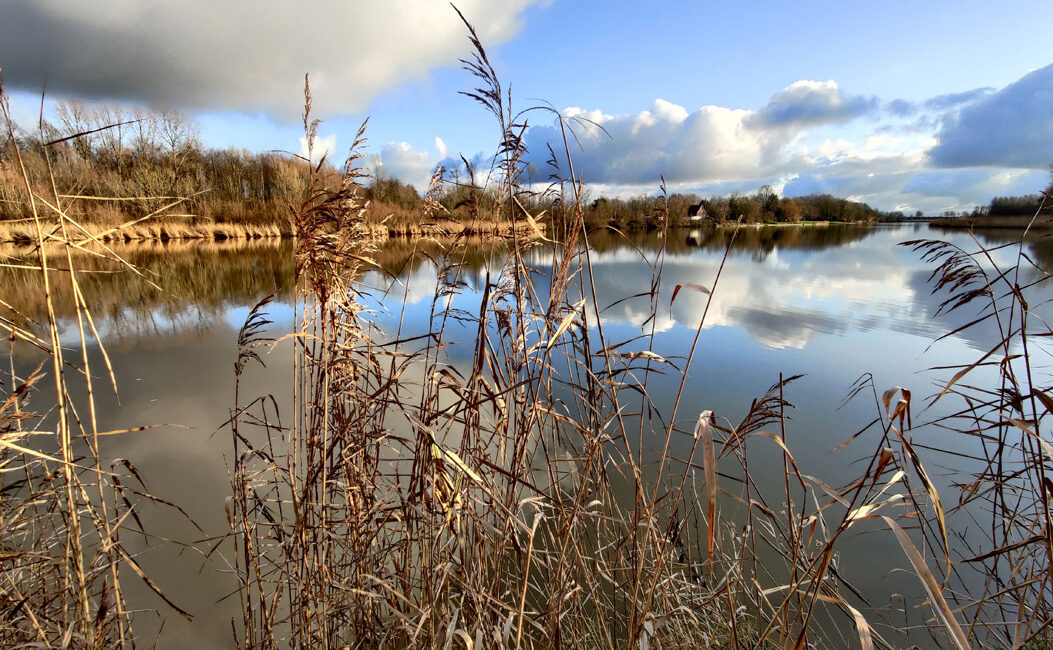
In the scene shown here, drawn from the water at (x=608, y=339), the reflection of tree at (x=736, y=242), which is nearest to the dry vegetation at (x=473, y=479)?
the water at (x=608, y=339)

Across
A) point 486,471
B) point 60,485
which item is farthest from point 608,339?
point 60,485

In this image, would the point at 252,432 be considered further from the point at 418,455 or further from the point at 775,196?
the point at 775,196

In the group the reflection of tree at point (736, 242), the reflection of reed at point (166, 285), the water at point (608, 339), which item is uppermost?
the reflection of tree at point (736, 242)

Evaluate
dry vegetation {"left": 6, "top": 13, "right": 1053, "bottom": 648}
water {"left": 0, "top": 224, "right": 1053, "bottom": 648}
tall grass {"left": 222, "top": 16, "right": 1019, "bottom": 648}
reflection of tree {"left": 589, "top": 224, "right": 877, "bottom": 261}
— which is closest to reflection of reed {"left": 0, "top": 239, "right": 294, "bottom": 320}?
water {"left": 0, "top": 224, "right": 1053, "bottom": 648}

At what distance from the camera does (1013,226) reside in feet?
112

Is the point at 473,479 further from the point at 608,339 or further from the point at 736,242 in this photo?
the point at 736,242

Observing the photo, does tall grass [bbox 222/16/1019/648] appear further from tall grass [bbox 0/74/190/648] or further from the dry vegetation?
tall grass [bbox 0/74/190/648]

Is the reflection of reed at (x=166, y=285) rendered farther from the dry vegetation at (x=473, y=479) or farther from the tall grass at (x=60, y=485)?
Answer: the dry vegetation at (x=473, y=479)

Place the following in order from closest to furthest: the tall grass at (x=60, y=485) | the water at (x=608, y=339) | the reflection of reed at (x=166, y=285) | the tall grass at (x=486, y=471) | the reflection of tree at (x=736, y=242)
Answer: the tall grass at (x=60, y=485), the tall grass at (x=486, y=471), the water at (x=608, y=339), the reflection of reed at (x=166, y=285), the reflection of tree at (x=736, y=242)

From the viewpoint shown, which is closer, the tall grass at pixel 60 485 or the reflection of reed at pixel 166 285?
the tall grass at pixel 60 485

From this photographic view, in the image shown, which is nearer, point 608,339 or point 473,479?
point 473,479

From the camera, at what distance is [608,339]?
6562mm

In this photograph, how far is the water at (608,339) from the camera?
2.71 meters

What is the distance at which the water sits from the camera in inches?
107
